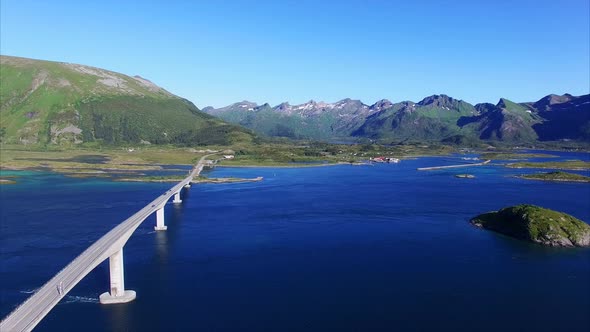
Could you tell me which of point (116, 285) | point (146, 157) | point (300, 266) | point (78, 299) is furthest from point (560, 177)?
point (146, 157)

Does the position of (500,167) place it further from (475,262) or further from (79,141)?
(79,141)

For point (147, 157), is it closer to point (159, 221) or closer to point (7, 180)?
point (7, 180)

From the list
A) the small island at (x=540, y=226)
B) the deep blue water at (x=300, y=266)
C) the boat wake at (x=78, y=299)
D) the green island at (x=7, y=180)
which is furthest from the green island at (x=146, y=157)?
the small island at (x=540, y=226)

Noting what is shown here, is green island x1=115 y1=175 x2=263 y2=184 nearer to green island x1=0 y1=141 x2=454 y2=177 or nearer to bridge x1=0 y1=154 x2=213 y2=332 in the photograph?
green island x1=0 y1=141 x2=454 y2=177

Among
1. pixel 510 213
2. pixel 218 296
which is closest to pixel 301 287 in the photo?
pixel 218 296

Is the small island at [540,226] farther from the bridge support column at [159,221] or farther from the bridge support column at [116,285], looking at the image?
the bridge support column at [116,285]
